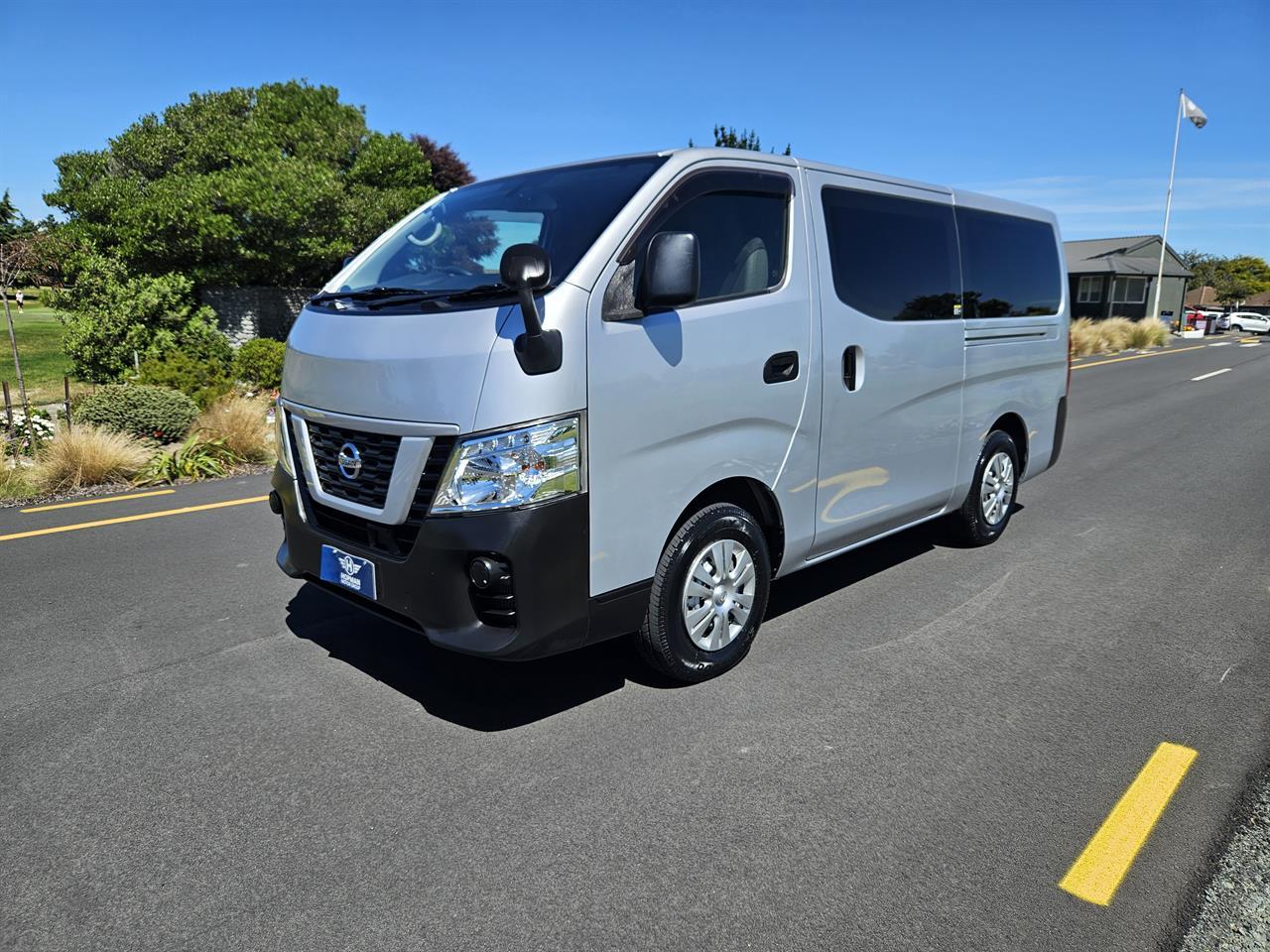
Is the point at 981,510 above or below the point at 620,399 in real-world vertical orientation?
below

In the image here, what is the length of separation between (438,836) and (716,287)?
2.33 m

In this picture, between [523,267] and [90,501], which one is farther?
[90,501]

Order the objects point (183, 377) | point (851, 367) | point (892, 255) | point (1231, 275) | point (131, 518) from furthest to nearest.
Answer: point (1231, 275), point (183, 377), point (131, 518), point (892, 255), point (851, 367)

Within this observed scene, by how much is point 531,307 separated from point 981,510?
3.95m

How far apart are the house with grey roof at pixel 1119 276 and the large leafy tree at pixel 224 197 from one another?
4149 cm

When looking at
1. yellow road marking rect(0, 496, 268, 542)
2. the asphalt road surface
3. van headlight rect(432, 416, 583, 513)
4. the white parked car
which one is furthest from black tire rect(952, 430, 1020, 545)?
the white parked car

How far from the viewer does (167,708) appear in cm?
362

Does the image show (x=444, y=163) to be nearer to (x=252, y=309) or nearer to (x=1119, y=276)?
(x=252, y=309)

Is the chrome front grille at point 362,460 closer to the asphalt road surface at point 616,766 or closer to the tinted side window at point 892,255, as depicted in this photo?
the asphalt road surface at point 616,766

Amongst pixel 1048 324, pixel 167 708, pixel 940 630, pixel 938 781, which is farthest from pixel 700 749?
pixel 1048 324

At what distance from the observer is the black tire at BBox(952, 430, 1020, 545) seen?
5629 millimetres

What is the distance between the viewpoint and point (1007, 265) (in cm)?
560

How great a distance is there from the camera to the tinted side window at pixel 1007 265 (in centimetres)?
521

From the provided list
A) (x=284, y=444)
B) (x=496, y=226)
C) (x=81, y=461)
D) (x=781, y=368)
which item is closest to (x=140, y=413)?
(x=81, y=461)
